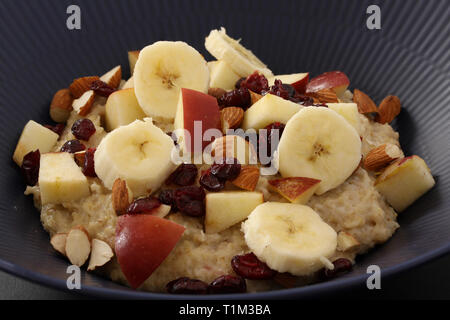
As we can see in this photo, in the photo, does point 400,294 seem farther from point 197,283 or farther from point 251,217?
point 197,283

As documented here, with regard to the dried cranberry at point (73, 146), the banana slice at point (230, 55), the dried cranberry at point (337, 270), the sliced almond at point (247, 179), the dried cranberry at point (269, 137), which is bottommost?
the dried cranberry at point (337, 270)

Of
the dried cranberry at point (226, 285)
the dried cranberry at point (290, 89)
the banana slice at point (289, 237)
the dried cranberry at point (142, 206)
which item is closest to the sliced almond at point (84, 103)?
the dried cranberry at point (142, 206)

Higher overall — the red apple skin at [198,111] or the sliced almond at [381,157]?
the red apple skin at [198,111]

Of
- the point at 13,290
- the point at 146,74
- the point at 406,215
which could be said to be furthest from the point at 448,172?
the point at 13,290

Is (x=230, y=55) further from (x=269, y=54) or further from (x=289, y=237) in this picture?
(x=289, y=237)

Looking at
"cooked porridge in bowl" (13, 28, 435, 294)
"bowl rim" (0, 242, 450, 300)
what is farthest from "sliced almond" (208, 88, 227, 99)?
"bowl rim" (0, 242, 450, 300)

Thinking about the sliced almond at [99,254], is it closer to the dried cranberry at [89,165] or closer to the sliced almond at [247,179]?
the dried cranberry at [89,165]

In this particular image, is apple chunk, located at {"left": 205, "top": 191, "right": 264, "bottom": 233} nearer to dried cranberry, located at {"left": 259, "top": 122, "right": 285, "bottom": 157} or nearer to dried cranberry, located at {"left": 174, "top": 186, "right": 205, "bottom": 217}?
dried cranberry, located at {"left": 174, "top": 186, "right": 205, "bottom": 217}
